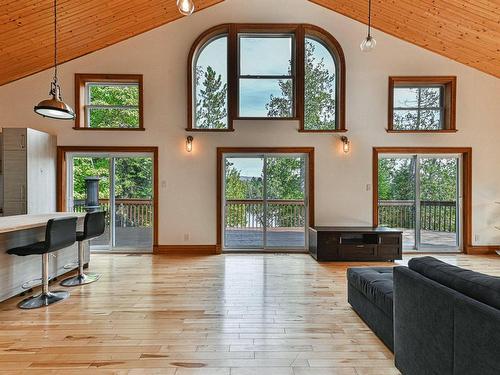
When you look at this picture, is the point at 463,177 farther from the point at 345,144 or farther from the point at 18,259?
the point at 18,259

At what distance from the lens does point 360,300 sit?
9.30 feet

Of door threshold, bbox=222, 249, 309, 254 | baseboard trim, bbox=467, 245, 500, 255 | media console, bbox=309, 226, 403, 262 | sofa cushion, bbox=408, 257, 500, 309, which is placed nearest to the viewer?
sofa cushion, bbox=408, 257, 500, 309

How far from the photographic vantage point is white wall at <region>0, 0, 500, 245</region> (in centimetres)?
560

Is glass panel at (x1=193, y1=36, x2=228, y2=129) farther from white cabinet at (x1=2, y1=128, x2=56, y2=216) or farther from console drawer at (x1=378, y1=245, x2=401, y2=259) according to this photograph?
console drawer at (x1=378, y1=245, x2=401, y2=259)

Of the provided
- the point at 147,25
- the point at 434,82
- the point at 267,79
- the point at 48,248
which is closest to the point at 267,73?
the point at 267,79

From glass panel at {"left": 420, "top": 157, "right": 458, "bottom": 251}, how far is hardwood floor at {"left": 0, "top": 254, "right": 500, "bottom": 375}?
272cm

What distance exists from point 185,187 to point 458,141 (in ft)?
17.5

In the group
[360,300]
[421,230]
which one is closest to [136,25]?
[360,300]

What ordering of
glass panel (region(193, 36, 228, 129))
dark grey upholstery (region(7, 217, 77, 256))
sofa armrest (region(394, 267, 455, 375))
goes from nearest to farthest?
1. sofa armrest (region(394, 267, 455, 375))
2. dark grey upholstery (region(7, 217, 77, 256))
3. glass panel (region(193, 36, 228, 129))

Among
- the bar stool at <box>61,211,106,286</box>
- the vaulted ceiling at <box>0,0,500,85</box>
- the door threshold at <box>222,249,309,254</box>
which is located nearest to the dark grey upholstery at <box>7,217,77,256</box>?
the bar stool at <box>61,211,106,286</box>

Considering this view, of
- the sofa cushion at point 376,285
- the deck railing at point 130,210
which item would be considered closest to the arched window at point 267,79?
the deck railing at point 130,210

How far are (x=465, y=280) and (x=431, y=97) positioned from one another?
5458 mm

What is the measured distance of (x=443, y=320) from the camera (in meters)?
1.47

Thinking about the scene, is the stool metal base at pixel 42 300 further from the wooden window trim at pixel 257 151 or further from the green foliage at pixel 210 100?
the green foliage at pixel 210 100
